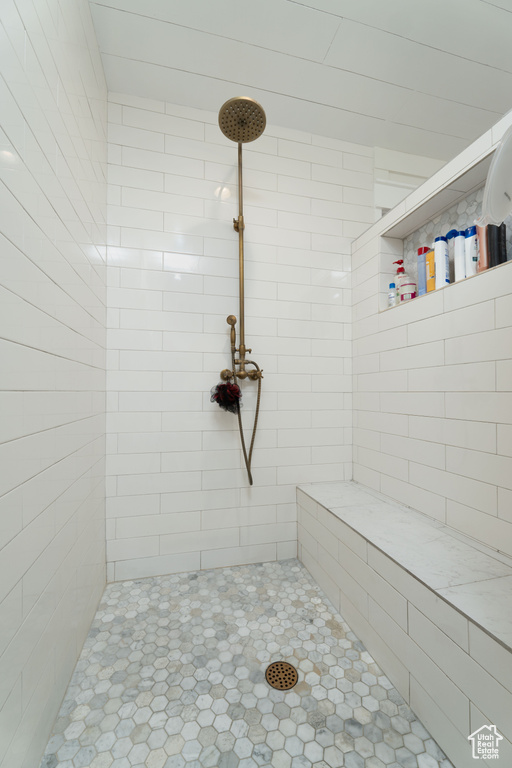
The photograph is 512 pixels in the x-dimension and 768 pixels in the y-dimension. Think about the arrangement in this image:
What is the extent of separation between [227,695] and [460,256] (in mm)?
1659

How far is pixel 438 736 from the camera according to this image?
0.80 m

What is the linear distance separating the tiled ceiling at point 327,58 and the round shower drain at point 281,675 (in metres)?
2.32

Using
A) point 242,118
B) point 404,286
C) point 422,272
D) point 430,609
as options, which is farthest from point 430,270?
point 430,609

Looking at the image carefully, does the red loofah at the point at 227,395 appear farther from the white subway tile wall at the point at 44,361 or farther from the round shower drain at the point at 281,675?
the round shower drain at the point at 281,675

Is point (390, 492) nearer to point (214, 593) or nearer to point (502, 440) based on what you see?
point (502, 440)

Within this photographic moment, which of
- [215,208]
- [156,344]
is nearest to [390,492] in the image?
[156,344]

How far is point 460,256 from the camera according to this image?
118cm

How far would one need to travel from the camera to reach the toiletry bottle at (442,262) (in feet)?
4.12

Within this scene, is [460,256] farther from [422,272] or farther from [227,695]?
[227,695]

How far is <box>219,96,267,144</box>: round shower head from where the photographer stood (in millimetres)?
1245

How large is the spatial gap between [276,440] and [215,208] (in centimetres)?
126

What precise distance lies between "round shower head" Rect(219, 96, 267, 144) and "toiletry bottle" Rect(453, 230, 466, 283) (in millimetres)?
906

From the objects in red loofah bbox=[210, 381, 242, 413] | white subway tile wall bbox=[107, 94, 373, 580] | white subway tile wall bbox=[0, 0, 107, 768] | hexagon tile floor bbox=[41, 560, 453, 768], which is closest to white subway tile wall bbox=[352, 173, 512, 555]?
white subway tile wall bbox=[107, 94, 373, 580]

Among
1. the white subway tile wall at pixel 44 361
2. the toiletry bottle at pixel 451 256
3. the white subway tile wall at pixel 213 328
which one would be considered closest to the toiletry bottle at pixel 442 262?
the toiletry bottle at pixel 451 256
